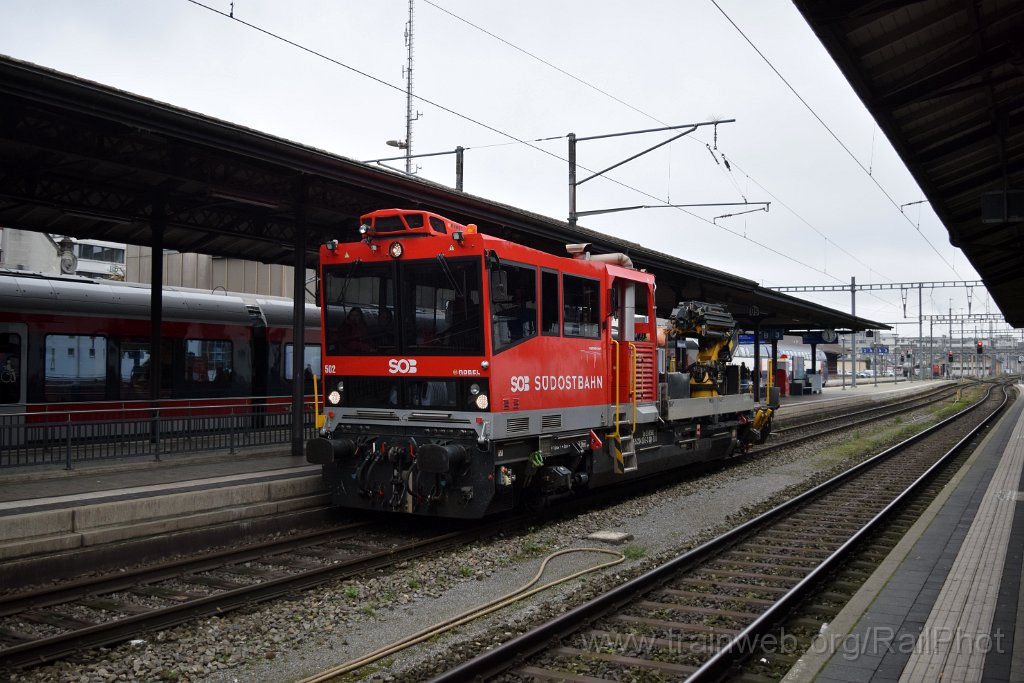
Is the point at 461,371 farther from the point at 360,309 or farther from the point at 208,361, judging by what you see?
the point at 208,361

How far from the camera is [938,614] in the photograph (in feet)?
20.0

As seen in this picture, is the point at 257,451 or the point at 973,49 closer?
the point at 973,49

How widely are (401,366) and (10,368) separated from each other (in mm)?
9876

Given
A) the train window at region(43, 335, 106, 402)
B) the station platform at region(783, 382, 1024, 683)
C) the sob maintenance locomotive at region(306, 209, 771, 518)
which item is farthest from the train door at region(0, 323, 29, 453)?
the station platform at region(783, 382, 1024, 683)

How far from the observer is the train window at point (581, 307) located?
1063 centimetres

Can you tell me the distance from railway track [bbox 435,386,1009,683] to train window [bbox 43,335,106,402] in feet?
44.0

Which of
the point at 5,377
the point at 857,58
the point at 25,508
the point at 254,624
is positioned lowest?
the point at 254,624

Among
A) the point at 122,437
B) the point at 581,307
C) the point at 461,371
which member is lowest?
the point at 122,437

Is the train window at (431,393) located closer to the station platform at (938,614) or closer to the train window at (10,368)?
the station platform at (938,614)

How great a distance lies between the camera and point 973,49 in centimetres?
809

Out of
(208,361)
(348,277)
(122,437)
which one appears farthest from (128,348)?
(348,277)

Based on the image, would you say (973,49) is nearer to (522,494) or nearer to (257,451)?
Answer: (522,494)

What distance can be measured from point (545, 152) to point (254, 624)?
14268 mm

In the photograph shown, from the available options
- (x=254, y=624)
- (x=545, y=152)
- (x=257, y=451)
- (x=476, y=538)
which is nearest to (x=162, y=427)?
(x=257, y=451)
